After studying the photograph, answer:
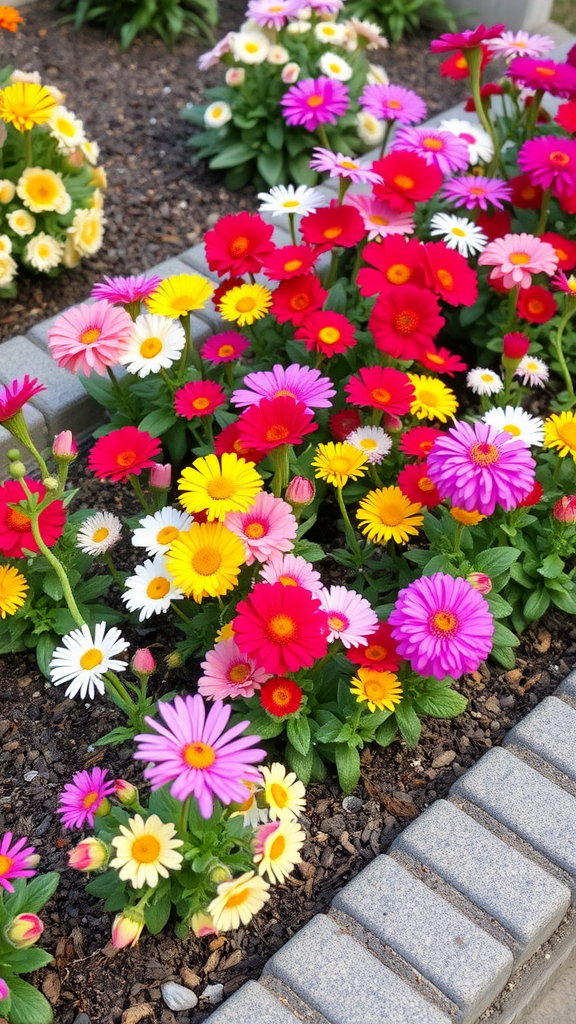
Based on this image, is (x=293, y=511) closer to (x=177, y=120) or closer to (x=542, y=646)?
(x=542, y=646)

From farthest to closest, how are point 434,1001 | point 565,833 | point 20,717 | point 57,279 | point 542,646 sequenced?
point 57,279 < point 542,646 < point 20,717 < point 565,833 < point 434,1001

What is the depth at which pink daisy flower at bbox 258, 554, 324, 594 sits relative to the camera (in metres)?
1.75

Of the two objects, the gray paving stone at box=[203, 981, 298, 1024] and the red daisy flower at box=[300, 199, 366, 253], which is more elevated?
the red daisy flower at box=[300, 199, 366, 253]

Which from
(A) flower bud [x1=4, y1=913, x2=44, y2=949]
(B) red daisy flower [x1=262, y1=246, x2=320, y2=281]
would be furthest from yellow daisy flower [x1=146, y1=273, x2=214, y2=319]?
(A) flower bud [x1=4, y1=913, x2=44, y2=949]

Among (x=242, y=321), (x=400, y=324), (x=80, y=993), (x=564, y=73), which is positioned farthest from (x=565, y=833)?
(x=564, y=73)

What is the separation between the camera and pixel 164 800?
1.63 metres

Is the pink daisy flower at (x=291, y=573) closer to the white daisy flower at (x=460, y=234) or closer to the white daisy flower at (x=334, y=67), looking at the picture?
the white daisy flower at (x=460, y=234)

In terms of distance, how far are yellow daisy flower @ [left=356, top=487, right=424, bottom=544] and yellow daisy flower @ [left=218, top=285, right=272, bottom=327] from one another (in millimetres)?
513

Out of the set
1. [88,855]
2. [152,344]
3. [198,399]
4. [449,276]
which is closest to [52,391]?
[152,344]

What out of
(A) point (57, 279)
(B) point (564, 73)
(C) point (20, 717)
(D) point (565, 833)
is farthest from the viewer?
(A) point (57, 279)

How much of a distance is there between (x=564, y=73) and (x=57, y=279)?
1.54 meters

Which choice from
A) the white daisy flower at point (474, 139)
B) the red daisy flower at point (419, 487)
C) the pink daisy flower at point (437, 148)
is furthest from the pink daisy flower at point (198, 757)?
the white daisy flower at point (474, 139)

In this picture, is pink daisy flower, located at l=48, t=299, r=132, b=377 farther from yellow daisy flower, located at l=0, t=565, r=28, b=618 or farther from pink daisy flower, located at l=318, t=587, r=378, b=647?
pink daisy flower, located at l=318, t=587, r=378, b=647

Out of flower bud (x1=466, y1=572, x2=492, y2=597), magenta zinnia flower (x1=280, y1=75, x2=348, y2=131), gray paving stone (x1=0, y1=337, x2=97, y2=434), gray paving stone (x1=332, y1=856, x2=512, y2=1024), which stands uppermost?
magenta zinnia flower (x1=280, y1=75, x2=348, y2=131)
